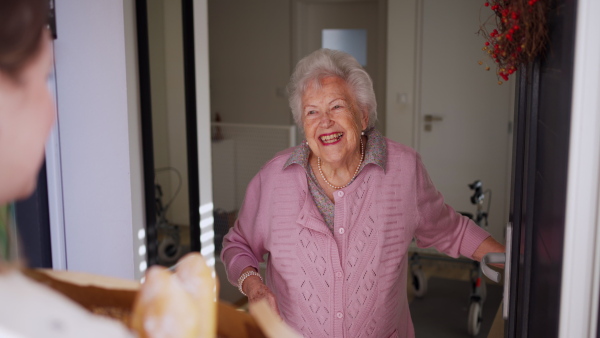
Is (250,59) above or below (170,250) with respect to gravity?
above

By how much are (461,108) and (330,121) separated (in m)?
3.41

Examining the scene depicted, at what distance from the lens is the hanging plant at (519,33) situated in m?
1.04

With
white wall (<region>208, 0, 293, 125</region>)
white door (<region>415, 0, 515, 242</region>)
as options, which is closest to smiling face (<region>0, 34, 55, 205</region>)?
white door (<region>415, 0, 515, 242</region>)

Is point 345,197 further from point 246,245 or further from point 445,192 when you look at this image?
point 445,192

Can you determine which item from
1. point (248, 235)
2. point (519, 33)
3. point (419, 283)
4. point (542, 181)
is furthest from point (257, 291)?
point (419, 283)

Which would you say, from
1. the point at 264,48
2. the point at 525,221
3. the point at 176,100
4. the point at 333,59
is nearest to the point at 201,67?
the point at 333,59

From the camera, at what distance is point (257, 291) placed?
1535 millimetres

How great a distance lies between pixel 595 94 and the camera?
0.77 m

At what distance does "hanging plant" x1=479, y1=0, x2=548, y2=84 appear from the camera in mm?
1037

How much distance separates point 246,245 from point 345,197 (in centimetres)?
32

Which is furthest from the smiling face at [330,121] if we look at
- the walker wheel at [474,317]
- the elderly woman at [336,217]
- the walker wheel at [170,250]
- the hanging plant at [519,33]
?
the walker wheel at [474,317]

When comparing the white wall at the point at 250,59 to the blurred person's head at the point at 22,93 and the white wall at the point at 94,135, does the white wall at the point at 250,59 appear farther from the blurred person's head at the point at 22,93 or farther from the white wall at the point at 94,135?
the blurred person's head at the point at 22,93

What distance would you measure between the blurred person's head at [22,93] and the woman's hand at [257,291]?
723 millimetres

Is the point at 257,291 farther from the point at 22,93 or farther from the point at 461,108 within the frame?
the point at 461,108
